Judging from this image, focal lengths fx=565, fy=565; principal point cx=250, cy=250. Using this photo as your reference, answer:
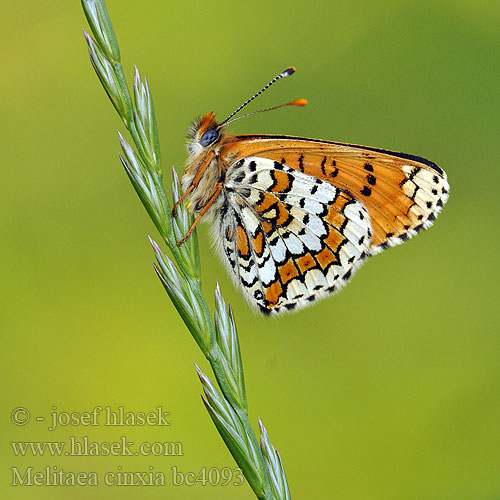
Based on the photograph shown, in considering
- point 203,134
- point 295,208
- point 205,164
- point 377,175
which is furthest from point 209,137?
point 377,175

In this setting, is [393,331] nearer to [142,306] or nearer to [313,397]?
[313,397]

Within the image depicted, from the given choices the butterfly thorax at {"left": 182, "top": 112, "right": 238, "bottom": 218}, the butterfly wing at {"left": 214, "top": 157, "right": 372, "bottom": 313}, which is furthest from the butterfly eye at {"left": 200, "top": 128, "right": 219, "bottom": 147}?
the butterfly wing at {"left": 214, "top": 157, "right": 372, "bottom": 313}

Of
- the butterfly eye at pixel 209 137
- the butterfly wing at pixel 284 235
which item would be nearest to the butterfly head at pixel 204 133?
the butterfly eye at pixel 209 137

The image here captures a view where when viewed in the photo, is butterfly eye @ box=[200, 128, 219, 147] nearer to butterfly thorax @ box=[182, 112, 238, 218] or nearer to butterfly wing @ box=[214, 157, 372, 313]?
butterfly thorax @ box=[182, 112, 238, 218]

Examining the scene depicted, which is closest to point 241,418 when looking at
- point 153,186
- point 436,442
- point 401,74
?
point 153,186

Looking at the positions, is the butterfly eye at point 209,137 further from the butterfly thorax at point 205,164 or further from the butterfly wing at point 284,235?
the butterfly wing at point 284,235
